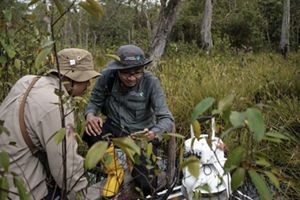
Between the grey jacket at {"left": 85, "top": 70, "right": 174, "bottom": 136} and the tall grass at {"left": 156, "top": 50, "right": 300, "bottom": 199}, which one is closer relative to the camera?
the grey jacket at {"left": 85, "top": 70, "right": 174, "bottom": 136}

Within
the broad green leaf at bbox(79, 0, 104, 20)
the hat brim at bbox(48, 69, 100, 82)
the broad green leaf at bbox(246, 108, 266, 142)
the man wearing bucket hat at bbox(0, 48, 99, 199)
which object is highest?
the broad green leaf at bbox(79, 0, 104, 20)

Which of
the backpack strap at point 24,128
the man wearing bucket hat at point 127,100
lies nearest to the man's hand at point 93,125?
the man wearing bucket hat at point 127,100

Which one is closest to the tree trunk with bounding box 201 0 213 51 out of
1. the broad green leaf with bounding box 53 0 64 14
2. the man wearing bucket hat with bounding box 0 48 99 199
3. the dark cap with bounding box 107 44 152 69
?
the dark cap with bounding box 107 44 152 69

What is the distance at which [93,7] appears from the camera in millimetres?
1094

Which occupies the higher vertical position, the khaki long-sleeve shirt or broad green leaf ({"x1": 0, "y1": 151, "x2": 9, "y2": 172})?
broad green leaf ({"x1": 0, "y1": 151, "x2": 9, "y2": 172})

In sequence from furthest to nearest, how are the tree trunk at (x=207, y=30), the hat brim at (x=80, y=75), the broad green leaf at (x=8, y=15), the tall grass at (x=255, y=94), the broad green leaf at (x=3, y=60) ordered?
the tree trunk at (x=207, y=30)
the tall grass at (x=255, y=94)
the hat brim at (x=80, y=75)
the broad green leaf at (x=3, y=60)
the broad green leaf at (x=8, y=15)

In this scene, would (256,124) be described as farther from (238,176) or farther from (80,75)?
(80,75)

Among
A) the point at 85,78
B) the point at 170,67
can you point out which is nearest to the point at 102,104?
the point at 85,78

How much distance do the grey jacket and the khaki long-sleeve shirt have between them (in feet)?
4.14

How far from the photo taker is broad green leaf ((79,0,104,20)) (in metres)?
1.09

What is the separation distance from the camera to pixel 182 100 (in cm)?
508

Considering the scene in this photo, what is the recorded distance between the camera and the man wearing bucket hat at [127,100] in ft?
10.3

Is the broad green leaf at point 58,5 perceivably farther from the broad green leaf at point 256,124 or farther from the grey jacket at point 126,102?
the grey jacket at point 126,102

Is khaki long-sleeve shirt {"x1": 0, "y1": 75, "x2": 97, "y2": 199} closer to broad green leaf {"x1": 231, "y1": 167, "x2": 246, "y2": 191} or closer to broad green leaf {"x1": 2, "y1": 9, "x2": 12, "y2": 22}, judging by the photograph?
broad green leaf {"x1": 2, "y1": 9, "x2": 12, "y2": 22}
